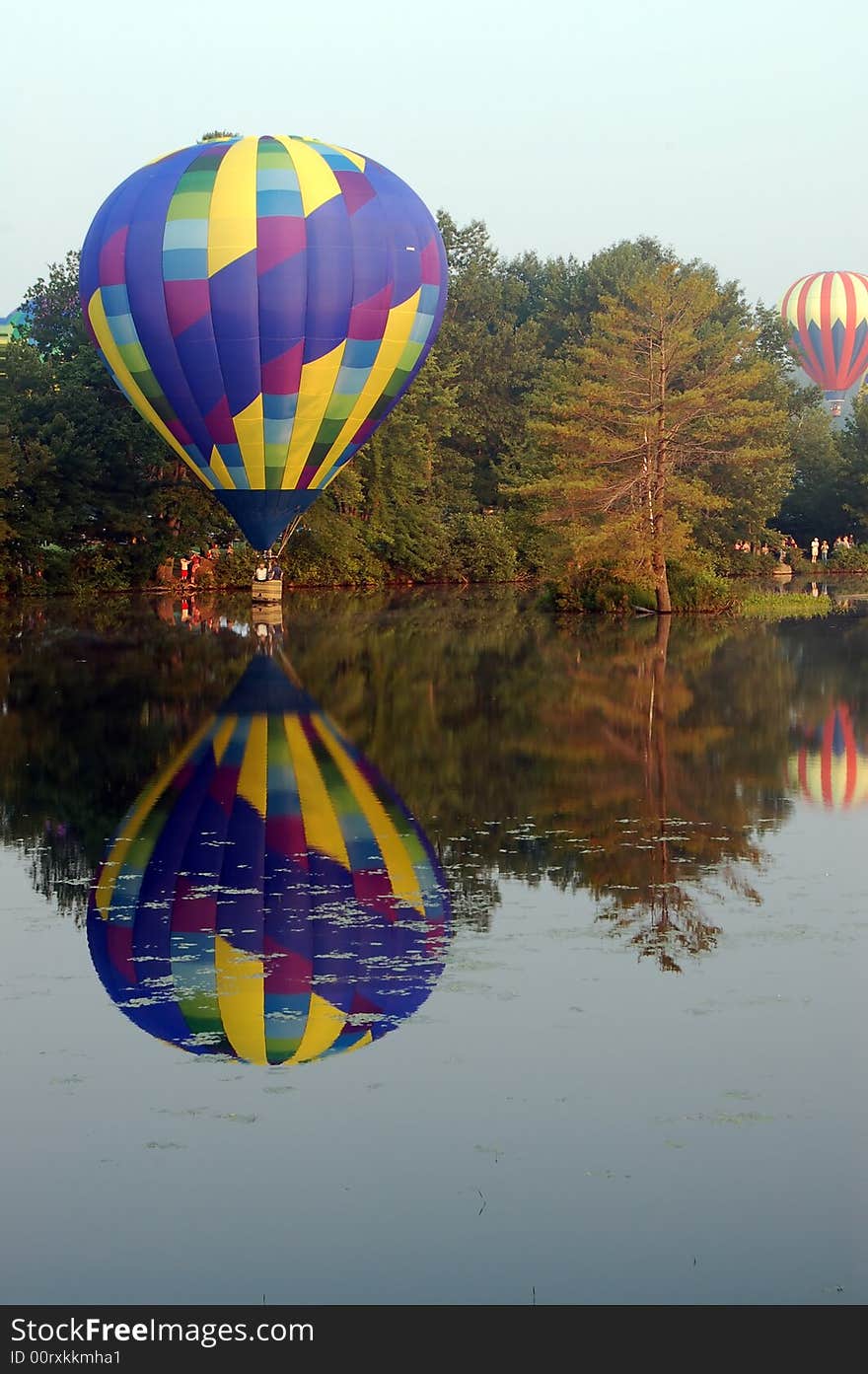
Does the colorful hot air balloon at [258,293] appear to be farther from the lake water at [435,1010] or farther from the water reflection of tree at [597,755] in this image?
the lake water at [435,1010]

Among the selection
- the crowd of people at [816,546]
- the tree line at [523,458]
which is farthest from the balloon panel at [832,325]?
the crowd of people at [816,546]

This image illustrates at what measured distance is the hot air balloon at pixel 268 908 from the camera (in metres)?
10.7

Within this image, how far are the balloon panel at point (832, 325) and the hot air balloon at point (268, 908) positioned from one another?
86915 millimetres

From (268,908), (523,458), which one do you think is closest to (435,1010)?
(268,908)

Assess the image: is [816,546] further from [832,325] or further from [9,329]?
[9,329]

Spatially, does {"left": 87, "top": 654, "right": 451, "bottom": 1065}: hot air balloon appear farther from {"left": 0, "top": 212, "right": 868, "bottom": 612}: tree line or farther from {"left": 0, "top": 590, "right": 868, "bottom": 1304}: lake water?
{"left": 0, "top": 212, "right": 868, "bottom": 612}: tree line

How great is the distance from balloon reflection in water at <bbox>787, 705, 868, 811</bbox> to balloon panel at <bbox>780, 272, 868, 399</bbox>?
269 ft

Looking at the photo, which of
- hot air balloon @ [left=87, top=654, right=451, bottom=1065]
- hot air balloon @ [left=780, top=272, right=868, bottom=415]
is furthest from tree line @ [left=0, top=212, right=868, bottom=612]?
hot air balloon @ [left=87, top=654, right=451, bottom=1065]

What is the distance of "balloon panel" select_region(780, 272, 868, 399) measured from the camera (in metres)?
102

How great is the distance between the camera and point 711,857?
1531 centimetres

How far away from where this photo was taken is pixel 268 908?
44.1 feet

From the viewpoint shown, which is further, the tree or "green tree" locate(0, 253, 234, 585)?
"green tree" locate(0, 253, 234, 585)

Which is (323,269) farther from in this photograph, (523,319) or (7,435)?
(523,319)
